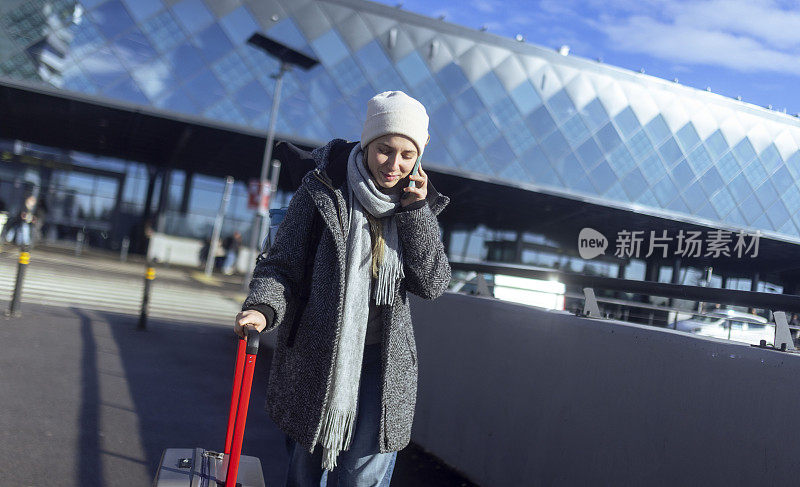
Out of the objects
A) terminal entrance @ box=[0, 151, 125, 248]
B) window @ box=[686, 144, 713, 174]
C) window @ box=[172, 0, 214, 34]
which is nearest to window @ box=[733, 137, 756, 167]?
window @ box=[686, 144, 713, 174]

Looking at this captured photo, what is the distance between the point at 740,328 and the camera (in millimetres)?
3238

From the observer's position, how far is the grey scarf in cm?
215

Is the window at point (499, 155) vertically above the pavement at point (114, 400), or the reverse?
the window at point (499, 155)

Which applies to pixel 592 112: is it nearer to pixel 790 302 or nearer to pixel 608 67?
pixel 608 67

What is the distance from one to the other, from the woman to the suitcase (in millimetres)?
118

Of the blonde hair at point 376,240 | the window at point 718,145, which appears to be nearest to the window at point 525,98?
the window at point 718,145

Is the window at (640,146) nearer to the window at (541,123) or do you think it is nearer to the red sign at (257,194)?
the window at (541,123)

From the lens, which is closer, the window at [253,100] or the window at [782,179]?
the window at [782,179]

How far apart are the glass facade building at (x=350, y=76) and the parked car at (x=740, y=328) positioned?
55.4ft

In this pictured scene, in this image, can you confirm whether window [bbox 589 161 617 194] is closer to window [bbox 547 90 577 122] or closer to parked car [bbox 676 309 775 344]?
window [bbox 547 90 577 122]

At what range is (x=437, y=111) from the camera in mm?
27125

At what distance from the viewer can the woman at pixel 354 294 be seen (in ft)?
7.09

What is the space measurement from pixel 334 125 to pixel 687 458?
24.1 m

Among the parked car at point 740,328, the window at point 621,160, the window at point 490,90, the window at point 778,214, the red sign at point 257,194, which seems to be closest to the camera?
the parked car at point 740,328
